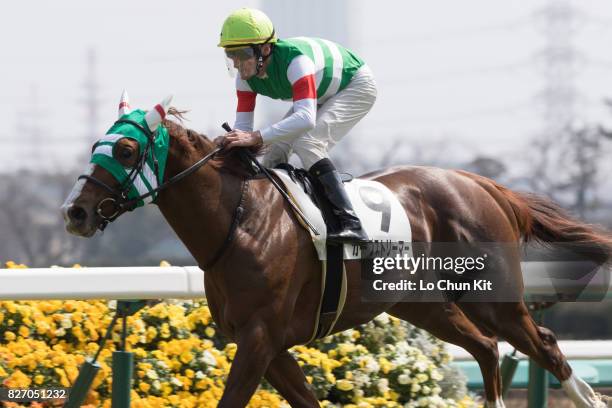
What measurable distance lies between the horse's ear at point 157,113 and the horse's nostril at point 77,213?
401 millimetres

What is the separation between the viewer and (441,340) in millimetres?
5547

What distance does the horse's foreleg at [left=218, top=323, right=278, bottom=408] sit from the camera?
14.0 ft

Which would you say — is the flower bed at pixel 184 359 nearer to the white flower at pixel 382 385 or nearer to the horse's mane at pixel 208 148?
Answer: the white flower at pixel 382 385

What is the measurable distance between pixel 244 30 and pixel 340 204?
0.80 metres

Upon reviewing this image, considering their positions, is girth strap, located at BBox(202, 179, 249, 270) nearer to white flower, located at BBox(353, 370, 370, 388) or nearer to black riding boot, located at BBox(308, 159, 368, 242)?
black riding boot, located at BBox(308, 159, 368, 242)

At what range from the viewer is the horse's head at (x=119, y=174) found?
4125 millimetres

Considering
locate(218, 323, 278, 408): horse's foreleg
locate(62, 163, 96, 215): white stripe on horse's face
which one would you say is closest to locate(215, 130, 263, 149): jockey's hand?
locate(62, 163, 96, 215): white stripe on horse's face

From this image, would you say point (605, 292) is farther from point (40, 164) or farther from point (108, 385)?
point (40, 164)

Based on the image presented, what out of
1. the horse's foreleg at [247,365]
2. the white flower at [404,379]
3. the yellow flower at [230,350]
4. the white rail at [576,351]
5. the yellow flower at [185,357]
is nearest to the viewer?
the horse's foreleg at [247,365]

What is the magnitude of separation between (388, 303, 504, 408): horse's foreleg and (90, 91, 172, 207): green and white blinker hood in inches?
60.1

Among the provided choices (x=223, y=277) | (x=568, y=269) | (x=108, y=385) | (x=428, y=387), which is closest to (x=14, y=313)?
(x=108, y=385)

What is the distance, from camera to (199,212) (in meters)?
4.44

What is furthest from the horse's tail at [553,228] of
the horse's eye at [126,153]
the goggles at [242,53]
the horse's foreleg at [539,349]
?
the horse's eye at [126,153]

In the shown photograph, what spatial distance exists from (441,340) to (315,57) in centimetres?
160
